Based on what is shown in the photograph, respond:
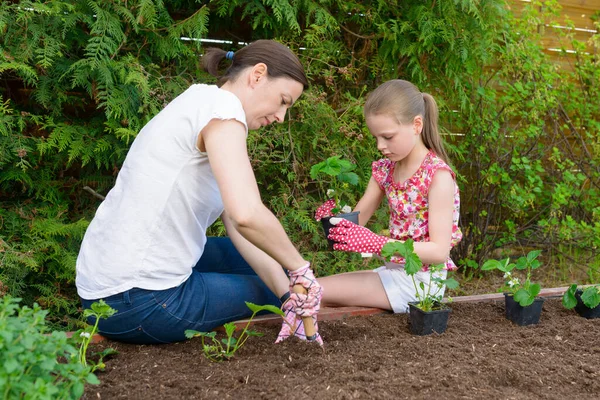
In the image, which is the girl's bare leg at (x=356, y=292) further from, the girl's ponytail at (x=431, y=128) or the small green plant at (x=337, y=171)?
the girl's ponytail at (x=431, y=128)

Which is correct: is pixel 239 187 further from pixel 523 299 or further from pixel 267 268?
pixel 523 299

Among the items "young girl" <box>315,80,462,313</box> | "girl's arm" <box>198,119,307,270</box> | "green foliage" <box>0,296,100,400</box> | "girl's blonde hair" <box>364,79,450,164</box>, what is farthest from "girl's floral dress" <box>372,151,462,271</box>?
"green foliage" <box>0,296,100,400</box>

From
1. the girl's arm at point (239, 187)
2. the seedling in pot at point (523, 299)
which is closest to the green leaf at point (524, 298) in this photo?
the seedling in pot at point (523, 299)

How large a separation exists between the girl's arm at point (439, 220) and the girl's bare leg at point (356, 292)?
270mm

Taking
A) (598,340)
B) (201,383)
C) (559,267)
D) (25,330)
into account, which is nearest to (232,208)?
(201,383)

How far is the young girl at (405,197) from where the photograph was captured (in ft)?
8.20

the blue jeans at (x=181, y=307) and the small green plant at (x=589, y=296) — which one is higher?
the small green plant at (x=589, y=296)

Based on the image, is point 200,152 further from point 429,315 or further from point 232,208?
point 429,315

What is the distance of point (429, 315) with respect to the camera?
2332 mm

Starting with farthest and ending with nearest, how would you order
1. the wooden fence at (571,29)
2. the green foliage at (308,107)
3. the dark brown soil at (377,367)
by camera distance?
the wooden fence at (571,29)
the green foliage at (308,107)
the dark brown soil at (377,367)

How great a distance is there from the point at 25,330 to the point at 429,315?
1.51 meters

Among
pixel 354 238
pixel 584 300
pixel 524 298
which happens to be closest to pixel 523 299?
pixel 524 298

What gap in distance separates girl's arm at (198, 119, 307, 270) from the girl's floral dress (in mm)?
868

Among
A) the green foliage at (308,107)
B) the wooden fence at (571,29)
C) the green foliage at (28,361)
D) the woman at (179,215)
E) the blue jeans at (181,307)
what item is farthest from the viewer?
the wooden fence at (571,29)
